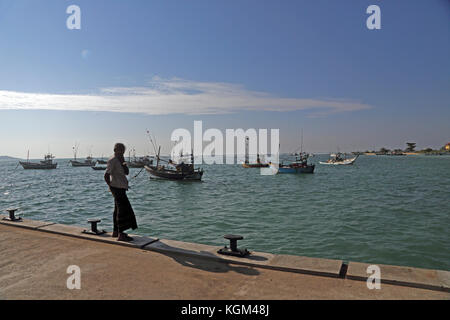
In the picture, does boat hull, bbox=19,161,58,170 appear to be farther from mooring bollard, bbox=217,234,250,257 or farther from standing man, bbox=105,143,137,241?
mooring bollard, bbox=217,234,250,257

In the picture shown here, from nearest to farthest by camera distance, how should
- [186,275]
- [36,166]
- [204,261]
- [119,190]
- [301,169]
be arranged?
[186,275] → [204,261] → [119,190] → [301,169] → [36,166]

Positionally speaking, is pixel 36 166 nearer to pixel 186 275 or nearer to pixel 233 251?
pixel 233 251

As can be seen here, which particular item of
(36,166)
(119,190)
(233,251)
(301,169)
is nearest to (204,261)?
(233,251)

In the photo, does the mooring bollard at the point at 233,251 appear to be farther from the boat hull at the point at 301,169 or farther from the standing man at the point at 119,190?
the boat hull at the point at 301,169

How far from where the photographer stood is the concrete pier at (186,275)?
3.39 metres

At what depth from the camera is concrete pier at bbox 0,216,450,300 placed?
3.39 metres

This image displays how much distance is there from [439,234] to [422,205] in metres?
9.20

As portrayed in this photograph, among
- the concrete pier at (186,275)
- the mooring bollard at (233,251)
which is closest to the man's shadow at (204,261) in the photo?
the concrete pier at (186,275)

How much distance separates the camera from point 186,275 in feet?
12.9

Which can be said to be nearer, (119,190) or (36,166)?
(119,190)

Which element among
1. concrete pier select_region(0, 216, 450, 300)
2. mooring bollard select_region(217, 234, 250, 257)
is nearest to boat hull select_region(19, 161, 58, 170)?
concrete pier select_region(0, 216, 450, 300)

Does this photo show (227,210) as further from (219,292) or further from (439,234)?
(219,292)
